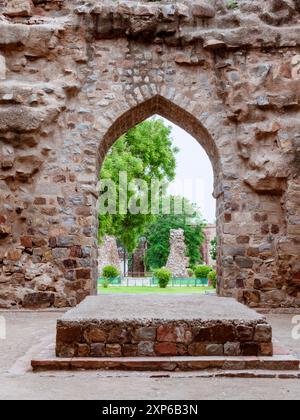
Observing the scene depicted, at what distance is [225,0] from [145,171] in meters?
10.8

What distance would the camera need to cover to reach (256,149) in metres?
8.04

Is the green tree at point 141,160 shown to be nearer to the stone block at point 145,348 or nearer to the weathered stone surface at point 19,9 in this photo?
the weathered stone surface at point 19,9

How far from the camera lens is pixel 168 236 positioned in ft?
112

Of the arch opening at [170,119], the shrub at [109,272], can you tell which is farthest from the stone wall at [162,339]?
the shrub at [109,272]

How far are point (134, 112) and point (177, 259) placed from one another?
19214mm

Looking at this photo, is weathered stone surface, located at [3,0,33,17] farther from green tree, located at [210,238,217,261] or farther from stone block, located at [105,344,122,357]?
green tree, located at [210,238,217,261]

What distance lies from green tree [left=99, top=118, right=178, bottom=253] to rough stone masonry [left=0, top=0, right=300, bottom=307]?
9015mm

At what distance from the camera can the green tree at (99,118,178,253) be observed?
17.7 metres

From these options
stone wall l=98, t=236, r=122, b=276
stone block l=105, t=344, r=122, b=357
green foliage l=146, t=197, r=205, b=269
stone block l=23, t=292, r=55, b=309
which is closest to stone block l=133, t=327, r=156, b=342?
stone block l=105, t=344, r=122, b=357

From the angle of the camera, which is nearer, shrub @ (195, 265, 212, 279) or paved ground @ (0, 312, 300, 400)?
paved ground @ (0, 312, 300, 400)

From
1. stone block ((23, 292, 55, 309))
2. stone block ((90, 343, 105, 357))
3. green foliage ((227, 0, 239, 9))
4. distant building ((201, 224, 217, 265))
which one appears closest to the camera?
stone block ((90, 343, 105, 357))

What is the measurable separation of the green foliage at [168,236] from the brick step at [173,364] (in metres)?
29.3

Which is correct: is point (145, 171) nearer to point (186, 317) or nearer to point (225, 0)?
point (225, 0)

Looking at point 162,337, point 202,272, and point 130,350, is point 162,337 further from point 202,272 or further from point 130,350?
point 202,272
